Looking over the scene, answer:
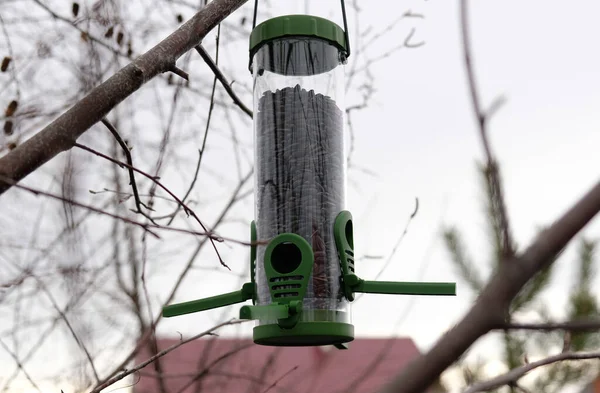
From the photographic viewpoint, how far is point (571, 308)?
28.1 feet

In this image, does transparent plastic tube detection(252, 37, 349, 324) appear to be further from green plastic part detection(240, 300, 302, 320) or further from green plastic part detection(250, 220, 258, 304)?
green plastic part detection(240, 300, 302, 320)

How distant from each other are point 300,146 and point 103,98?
102 centimetres

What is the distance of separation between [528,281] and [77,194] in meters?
3.27

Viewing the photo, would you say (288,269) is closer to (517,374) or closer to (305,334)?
(305,334)

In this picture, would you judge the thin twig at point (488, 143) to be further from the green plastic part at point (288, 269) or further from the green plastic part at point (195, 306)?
the green plastic part at point (195, 306)

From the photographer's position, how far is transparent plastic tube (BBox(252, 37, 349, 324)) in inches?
107

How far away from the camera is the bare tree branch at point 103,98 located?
180 centimetres

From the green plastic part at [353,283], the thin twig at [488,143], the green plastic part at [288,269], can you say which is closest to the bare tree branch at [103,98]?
the green plastic part at [288,269]

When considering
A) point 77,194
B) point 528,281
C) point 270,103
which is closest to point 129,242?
point 77,194

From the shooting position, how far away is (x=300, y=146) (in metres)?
2.81

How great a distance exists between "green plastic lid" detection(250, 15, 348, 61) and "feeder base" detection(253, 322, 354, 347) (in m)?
0.98

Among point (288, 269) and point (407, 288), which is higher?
point (288, 269)

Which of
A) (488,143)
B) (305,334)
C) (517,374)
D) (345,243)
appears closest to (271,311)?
(305,334)

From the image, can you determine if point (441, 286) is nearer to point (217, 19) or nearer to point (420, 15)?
point (217, 19)
